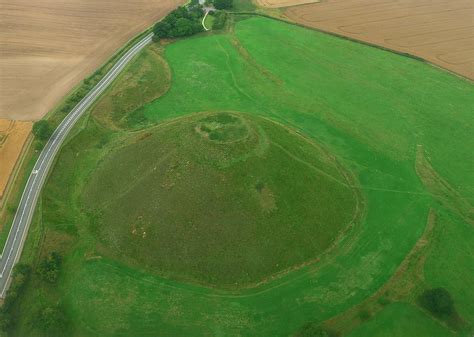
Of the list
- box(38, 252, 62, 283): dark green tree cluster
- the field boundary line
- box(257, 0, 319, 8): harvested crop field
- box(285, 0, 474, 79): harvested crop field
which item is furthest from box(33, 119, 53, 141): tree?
box(257, 0, 319, 8): harvested crop field

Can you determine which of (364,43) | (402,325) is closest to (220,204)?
(402,325)

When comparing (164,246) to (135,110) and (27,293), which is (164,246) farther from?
(135,110)

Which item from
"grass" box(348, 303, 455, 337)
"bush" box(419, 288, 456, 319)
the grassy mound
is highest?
the grassy mound

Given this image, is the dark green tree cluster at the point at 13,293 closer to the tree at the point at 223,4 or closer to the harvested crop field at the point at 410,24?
the tree at the point at 223,4

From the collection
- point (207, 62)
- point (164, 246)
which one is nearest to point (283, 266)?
point (164, 246)

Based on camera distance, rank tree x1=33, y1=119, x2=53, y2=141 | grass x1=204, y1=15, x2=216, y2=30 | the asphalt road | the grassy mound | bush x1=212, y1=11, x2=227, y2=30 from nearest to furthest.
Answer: the grassy mound
the asphalt road
tree x1=33, y1=119, x2=53, y2=141
bush x1=212, y1=11, x2=227, y2=30
grass x1=204, y1=15, x2=216, y2=30

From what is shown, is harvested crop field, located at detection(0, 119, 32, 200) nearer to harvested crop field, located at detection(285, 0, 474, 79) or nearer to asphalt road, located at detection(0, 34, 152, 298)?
asphalt road, located at detection(0, 34, 152, 298)

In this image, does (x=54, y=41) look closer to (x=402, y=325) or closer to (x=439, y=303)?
(x=402, y=325)
